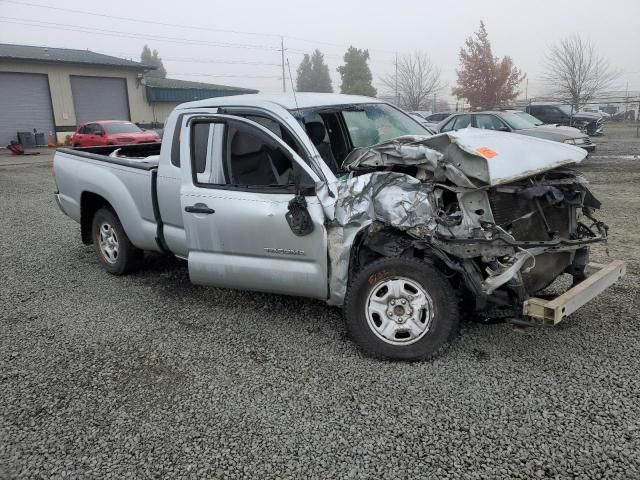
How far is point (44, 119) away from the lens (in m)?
31.6

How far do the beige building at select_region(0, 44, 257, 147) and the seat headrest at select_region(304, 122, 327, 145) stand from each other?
31119mm

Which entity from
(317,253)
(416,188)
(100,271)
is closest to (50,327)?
(100,271)

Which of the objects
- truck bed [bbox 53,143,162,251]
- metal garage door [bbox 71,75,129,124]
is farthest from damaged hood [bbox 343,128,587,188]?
metal garage door [bbox 71,75,129,124]

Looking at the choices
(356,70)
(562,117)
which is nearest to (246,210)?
(562,117)

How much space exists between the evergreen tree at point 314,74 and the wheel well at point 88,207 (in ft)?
253

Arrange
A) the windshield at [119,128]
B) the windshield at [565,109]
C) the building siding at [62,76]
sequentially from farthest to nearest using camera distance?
the building siding at [62,76], the windshield at [565,109], the windshield at [119,128]

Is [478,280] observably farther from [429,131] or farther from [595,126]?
[595,126]

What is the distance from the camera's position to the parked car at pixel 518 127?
1361 centimetres

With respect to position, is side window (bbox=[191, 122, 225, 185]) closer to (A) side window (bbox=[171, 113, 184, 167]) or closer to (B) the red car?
(A) side window (bbox=[171, 113, 184, 167])

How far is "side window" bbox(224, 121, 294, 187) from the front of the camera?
4.14 m

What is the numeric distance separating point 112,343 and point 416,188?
2.70 m

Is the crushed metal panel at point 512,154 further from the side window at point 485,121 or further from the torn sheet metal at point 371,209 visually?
the side window at point 485,121

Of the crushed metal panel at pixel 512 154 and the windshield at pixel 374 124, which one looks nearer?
the crushed metal panel at pixel 512 154

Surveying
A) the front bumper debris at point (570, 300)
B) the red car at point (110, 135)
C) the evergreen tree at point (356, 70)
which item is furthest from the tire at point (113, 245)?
the evergreen tree at point (356, 70)
